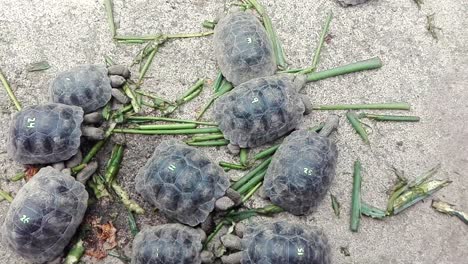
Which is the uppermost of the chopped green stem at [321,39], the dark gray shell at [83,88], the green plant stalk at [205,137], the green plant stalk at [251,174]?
the chopped green stem at [321,39]

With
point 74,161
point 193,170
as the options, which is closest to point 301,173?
point 193,170

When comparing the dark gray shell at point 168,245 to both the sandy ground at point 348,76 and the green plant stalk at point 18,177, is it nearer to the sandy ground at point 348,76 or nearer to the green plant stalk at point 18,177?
the sandy ground at point 348,76

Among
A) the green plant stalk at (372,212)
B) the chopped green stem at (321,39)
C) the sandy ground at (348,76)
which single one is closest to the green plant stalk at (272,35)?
the sandy ground at (348,76)

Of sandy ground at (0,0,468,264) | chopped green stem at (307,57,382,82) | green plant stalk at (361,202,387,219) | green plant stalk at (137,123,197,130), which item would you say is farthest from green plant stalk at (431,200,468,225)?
green plant stalk at (137,123,197,130)

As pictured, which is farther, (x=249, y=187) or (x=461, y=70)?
(x=461, y=70)

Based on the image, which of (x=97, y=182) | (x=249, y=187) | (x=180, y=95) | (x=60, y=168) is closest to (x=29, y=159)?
(x=60, y=168)

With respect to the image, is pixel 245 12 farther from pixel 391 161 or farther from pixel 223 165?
pixel 391 161

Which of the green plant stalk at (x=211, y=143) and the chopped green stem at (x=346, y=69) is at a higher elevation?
the chopped green stem at (x=346, y=69)
